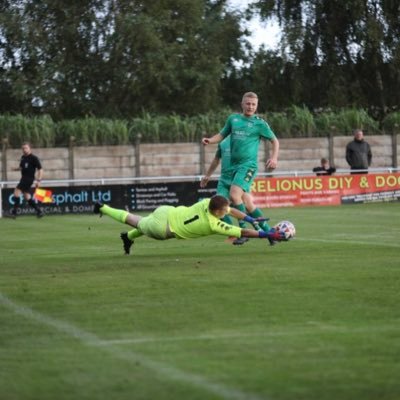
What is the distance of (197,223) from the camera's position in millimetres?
13664

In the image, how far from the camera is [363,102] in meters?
49.9

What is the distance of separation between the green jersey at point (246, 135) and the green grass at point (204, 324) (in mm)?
1318

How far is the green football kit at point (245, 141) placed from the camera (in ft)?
53.9

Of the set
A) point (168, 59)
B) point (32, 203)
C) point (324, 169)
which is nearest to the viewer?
point (32, 203)

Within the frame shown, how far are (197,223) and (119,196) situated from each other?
60.2ft

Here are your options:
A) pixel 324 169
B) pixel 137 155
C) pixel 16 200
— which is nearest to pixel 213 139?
pixel 16 200

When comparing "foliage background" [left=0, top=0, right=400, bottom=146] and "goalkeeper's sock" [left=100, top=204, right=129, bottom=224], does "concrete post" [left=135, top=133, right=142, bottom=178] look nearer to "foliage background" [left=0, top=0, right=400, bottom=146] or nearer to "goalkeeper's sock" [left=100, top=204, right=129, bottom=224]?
"foliage background" [left=0, top=0, right=400, bottom=146]

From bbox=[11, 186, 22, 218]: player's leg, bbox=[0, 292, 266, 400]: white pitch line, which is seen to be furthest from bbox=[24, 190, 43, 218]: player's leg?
bbox=[0, 292, 266, 400]: white pitch line

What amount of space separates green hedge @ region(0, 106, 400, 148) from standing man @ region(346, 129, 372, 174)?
5987 millimetres

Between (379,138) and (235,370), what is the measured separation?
106 feet

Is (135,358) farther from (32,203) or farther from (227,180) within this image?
(32,203)

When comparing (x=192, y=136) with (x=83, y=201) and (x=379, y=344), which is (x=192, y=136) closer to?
(x=83, y=201)

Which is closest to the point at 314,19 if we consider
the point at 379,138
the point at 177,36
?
the point at 177,36

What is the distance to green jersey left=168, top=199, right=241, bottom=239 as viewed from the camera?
13.5m
